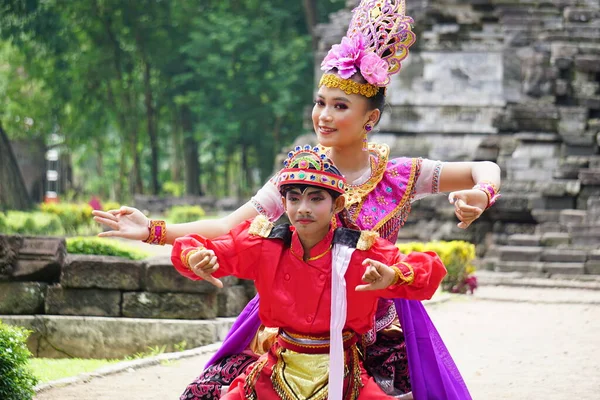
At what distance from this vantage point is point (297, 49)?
3653 centimetres

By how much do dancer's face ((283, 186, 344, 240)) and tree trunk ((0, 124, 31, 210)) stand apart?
1672cm

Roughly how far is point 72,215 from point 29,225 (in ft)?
16.8

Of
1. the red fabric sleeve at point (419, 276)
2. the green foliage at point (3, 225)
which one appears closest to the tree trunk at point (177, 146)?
the green foliage at point (3, 225)

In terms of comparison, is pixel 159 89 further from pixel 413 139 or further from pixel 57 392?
pixel 57 392

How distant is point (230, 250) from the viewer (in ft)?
15.1

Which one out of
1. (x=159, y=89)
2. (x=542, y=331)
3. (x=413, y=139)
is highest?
(x=159, y=89)

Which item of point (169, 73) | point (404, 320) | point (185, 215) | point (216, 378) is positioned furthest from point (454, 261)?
point (169, 73)

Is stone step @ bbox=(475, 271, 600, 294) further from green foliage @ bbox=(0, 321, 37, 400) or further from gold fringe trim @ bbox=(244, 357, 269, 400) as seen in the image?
gold fringe trim @ bbox=(244, 357, 269, 400)

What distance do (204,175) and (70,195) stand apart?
17860 millimetres

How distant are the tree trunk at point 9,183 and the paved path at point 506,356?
37.8ft

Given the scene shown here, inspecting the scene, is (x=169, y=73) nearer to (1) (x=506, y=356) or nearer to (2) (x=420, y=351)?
(1) (x=506, y=356)

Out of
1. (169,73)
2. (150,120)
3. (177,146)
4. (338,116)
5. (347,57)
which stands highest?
(169,73)

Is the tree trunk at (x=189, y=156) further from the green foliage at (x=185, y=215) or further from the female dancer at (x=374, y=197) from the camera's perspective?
the female dancer at (x=374, y=197)

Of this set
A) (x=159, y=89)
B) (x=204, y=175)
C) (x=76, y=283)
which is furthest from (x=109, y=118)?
(x=76, y=283)
